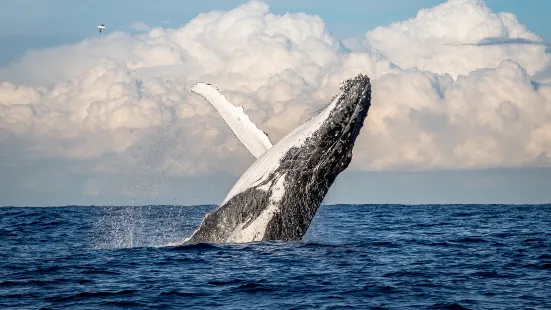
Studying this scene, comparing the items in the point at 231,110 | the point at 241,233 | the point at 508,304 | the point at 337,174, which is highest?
the point at 231,110

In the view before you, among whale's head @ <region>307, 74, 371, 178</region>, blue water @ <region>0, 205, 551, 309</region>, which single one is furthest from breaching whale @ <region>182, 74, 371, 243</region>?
blue water @ <region>0, 205, 551, 309</region>

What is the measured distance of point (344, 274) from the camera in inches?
410

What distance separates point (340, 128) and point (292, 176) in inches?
38.8

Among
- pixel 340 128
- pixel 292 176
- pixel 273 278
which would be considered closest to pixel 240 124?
pixel 292 176

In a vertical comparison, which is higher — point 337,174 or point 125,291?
point 337,174

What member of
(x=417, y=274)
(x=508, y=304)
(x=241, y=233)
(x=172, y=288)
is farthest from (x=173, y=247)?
(x=508, y=304)

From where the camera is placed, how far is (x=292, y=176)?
10742 millimetres

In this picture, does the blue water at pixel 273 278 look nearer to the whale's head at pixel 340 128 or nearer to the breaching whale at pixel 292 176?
the breaching whale at pixel 292 176

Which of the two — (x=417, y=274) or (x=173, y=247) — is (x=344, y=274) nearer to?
(x=417, y=274)

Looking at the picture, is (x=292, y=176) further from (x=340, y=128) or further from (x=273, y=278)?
(x=273, y=278)

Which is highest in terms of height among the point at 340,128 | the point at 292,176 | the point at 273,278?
the point at 340,128

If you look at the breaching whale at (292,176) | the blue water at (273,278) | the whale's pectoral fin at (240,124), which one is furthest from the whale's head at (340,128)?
the blue water at (273,278)

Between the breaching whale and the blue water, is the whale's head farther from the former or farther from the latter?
the blue water

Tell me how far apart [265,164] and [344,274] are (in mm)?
1949
